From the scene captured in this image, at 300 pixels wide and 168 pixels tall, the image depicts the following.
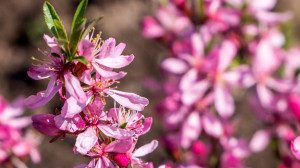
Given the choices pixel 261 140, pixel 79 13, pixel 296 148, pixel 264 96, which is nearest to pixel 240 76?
pixel 264 96

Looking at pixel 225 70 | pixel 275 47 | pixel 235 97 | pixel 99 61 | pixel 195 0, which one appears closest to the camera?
pixel 99 61

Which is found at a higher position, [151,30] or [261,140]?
[151,30]

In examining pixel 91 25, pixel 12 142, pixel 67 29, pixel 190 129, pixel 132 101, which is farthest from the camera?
pixel 67 29

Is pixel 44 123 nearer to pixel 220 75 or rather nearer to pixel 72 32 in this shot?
pixel 72 32

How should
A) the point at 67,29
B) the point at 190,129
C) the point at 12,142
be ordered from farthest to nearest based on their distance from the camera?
the point at 67,29 → the point at 190,129 → the point at 12,142

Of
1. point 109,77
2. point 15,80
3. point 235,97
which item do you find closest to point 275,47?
point 235,97

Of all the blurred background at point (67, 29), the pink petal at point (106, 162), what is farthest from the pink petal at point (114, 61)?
the blurred background at point (67, 29)

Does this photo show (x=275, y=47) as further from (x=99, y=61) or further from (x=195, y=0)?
(x=99, y=61)

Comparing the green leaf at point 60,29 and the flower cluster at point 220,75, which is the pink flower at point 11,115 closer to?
the flower cluster at point 220,75
